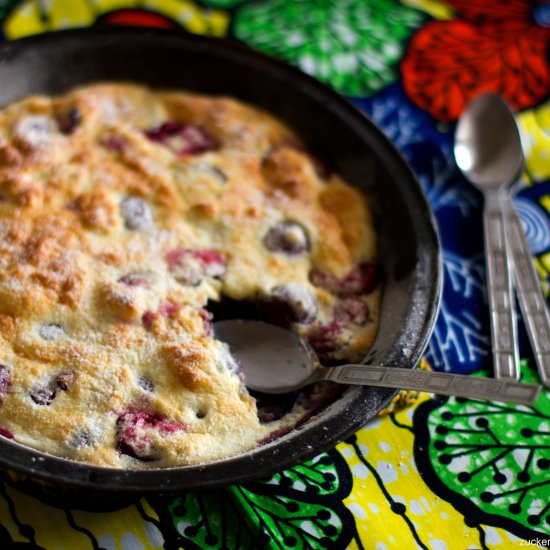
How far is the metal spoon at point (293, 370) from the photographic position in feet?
5.13

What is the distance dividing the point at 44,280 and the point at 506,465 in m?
1.26

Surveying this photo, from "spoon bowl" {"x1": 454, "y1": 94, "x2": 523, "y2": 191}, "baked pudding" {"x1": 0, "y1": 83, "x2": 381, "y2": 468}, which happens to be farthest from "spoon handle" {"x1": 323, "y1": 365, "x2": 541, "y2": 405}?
"spoon bowl" {"x1": 454, "y1": 94, "x2": 523, "y2": 191}

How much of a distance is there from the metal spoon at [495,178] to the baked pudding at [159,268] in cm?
35

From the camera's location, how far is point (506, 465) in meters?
1.83

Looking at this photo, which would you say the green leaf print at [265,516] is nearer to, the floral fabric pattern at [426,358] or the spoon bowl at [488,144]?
the floral fabric pattern at [426,358]

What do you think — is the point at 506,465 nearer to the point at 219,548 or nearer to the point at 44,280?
the point at 219,548

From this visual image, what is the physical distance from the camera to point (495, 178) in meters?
2.42

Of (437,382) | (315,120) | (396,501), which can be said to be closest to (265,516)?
(396,501)

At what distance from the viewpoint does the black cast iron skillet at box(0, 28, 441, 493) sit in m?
1.75

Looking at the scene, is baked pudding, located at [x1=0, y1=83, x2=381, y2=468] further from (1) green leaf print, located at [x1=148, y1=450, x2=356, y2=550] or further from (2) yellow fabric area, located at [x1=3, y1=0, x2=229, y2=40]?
(2) yellow fabric area, located at [x1=3, y1=0, x2=229, y2=40]

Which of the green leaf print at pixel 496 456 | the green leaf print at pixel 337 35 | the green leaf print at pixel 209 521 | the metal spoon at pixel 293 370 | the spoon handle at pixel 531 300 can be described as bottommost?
the green leaf print at pixel 209 521

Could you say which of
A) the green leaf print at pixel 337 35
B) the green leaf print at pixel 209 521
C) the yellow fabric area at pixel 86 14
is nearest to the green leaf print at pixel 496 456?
the green leaf print at pixel 209 521

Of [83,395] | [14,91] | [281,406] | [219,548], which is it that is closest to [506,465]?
[281,406]

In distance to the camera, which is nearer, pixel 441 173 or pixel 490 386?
pixel 490 386
